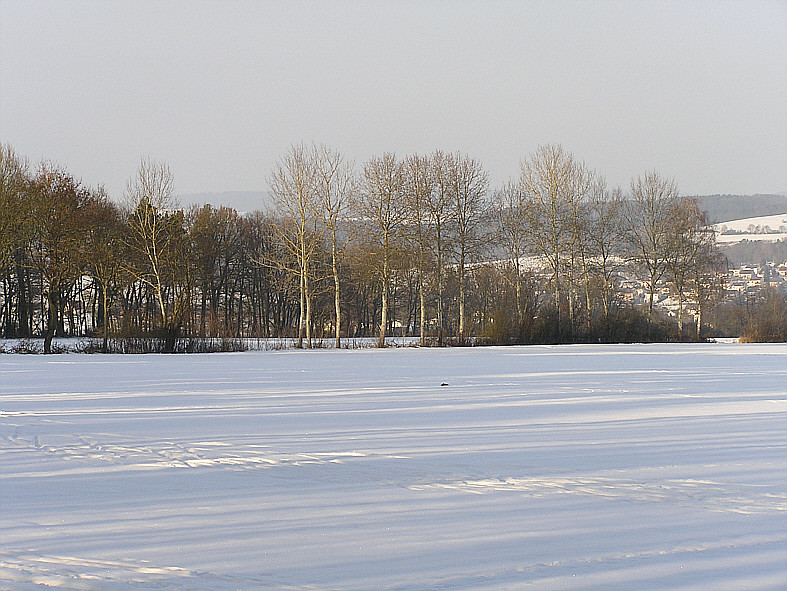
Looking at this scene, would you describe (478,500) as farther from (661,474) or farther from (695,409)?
(695,409)

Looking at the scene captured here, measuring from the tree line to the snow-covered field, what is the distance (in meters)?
22.7

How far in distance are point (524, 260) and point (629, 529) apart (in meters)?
37.6

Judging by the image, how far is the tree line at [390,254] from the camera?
33188mm

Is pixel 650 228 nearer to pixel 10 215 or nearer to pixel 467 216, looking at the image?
pixel 467 216

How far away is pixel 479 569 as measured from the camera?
13.6 feet

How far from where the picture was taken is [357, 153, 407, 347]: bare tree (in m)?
34.2

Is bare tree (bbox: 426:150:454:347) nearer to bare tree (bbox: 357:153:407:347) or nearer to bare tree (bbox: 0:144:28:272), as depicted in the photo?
bare tree (bbox: 357:153:407:347)

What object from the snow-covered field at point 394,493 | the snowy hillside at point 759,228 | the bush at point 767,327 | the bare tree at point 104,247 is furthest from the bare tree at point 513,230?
the snowy hillside at point 759,228

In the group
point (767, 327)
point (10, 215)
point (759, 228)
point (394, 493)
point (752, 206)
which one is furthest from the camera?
point (752, 206)

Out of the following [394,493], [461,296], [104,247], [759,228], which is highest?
[759,228]

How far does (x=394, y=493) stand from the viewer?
18.8ft

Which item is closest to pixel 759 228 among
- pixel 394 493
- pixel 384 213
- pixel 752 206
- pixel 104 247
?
pixel 752 206

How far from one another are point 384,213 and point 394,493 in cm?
2984

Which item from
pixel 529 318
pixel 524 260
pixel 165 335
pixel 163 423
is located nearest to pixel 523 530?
pixel 163 423
